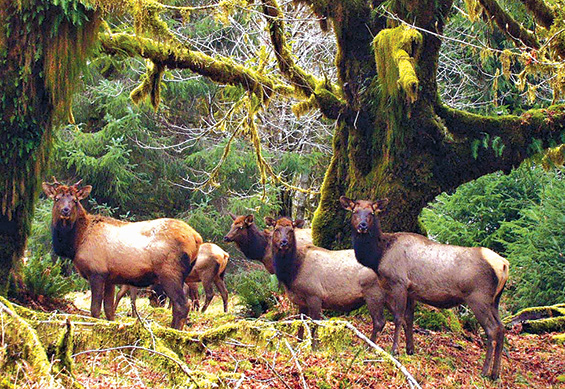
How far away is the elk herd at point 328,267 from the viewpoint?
31.8 feet

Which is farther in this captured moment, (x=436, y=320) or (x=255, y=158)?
(x=255, y=158)

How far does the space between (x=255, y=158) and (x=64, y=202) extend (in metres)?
12.7

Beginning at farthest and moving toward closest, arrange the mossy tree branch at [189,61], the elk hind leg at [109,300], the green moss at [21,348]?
the mossy tree branch at [189,61]
the elk hind leg at [109,300]
the green moss at [21,348]

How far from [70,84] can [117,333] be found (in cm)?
603

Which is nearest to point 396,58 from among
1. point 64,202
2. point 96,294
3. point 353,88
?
point 353,88

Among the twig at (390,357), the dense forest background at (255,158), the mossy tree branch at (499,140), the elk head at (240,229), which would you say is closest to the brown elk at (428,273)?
the mossy tree branch at (499,140)

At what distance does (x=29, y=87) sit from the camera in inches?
386

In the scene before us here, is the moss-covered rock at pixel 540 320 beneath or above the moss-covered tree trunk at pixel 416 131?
beneath

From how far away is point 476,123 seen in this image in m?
11.9

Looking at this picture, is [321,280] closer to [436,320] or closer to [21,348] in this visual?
[436,320]

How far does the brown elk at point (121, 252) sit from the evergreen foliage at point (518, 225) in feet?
30.7

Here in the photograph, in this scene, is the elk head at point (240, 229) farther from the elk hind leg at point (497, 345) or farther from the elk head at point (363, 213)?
the elk hind leg at point (497, 345)

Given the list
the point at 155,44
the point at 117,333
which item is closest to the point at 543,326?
the point at 155,44

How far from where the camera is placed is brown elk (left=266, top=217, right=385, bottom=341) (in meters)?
10.3
